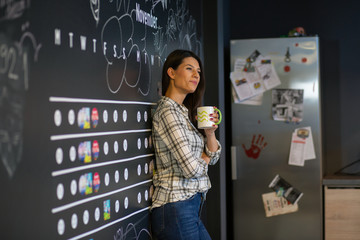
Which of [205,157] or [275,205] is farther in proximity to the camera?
[275,205]

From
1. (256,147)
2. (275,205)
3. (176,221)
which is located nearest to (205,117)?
(176,221)

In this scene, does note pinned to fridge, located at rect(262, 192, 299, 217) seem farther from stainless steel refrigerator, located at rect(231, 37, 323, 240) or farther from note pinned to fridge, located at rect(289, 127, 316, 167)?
note pinned to fridge, located at rect(289, 127, 316, 167)

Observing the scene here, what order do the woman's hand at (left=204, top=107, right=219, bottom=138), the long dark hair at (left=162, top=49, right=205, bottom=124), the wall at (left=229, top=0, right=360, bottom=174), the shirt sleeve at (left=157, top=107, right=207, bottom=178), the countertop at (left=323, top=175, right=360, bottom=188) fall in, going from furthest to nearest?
the wall at (left=229, top=0, right=360, bottom=174)
the countertop at (left=323, top=175, right=360, bottom=188)
the long dark hair at (left=162, top=49, right=205, bottom=124)
the woman's hand at (left=204, top=107, right=219, bottom=138)
the shirt sleeve at (left=157, top=107, right=207, bottom=178)

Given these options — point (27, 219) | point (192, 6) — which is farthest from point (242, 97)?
point (27, 219)

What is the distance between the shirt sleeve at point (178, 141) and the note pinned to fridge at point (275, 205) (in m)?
1.54

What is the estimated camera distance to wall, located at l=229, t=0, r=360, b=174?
3.68 meters

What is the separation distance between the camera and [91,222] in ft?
5.05

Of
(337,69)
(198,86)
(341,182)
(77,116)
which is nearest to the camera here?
(77,116)

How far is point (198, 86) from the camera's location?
220 centimetres

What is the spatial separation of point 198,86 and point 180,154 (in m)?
0.44

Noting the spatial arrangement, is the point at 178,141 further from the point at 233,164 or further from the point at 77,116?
the point at 233,164

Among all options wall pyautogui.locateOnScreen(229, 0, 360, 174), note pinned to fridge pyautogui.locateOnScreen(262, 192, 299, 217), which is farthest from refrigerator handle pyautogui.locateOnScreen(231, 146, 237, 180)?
wall pyautogui.locateOnScreen(229, 0, 360, 174)

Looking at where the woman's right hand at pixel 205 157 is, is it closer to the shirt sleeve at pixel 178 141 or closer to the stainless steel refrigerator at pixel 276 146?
the shirt sleeve at pixel 178 141

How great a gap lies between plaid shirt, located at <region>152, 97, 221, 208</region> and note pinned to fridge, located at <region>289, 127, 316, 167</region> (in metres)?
1.39
